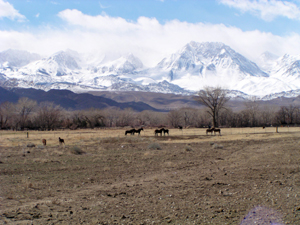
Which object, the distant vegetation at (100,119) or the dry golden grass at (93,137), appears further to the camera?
the distant vegetation at (100,119)

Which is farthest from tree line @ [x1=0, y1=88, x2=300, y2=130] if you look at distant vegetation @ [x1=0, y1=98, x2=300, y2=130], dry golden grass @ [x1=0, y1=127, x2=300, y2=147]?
dry golden grass @ [x1=0, y1=127, x2=300, y2=147]

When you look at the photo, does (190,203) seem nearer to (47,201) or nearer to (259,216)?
(259,216)

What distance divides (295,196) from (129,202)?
19.6ft

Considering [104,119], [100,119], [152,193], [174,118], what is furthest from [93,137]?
[174,118]

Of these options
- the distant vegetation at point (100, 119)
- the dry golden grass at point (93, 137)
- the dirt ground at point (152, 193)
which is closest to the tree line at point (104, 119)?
the distant vegetation at point (100, 119)

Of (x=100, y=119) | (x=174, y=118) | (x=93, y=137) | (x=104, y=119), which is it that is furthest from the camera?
(x=174, y=118)

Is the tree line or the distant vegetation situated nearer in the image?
the tree line

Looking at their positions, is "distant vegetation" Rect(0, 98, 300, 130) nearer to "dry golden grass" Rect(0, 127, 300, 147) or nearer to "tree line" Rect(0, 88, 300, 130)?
"tree line" Rect(0, 88, 300, 130)

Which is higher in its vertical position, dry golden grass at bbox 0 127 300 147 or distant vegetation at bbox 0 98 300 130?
distant vegetation at bbox 0 98 300 130

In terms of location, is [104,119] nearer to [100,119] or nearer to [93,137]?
[100,119]

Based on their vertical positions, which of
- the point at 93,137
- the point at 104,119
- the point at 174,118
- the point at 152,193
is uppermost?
the point at 104,119

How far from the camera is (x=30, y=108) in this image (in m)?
103

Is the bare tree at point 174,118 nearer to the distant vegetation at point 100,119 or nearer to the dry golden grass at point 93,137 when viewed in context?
the distant vegetation at point 100,119

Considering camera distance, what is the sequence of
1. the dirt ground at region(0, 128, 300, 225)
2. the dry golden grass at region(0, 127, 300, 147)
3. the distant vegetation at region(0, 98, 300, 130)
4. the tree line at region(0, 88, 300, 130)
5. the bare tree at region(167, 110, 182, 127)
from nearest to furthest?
1. the dirt ground at region(0, 128, 300, 225)
2. the dry golden grass at region(0, 127, 300, 147)
3. the tree line at region(0, 88, 300, 130)
4. the distant vegetation at region(0, 98, 300, 130)
5. the bare tree at region(167, 110, 182, 127)
